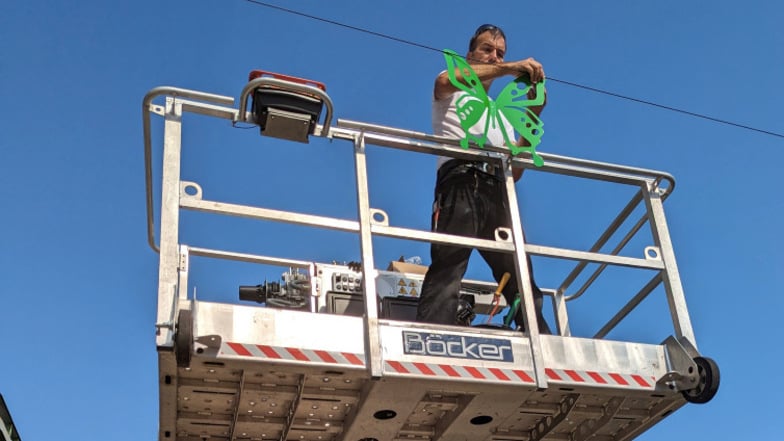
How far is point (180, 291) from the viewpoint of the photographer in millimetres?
5484

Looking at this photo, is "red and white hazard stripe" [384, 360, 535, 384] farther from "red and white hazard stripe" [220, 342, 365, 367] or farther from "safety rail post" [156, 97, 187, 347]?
"safety rail post" [156, 97, 187, 347]

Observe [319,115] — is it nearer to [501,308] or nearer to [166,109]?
[166,109]

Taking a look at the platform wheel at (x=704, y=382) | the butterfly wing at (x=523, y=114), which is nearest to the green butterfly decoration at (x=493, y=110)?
the butterfly wing at (x=523, y=114)

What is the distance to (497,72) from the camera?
22.9 feet

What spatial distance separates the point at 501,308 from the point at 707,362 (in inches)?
88.3

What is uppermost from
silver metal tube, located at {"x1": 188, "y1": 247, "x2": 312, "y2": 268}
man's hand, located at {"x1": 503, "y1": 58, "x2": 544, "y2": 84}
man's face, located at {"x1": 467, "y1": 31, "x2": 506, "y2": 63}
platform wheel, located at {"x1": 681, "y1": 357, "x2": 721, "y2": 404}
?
man's face, located at {"x1": 467, "y1": 31, "x2": 506, "y2": 63}

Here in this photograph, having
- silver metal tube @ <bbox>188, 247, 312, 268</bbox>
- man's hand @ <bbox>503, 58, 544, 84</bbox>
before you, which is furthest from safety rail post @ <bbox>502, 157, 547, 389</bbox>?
silver metal tube @ <bbox>188, 247, 312, 268</bbox>

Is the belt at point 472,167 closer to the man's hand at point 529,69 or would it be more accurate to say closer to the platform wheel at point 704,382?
the man's hand at point 529,69

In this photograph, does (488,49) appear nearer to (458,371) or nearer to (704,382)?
(458,371)

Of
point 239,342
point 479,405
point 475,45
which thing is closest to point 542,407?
point 479,405

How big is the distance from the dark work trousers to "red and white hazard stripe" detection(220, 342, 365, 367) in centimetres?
92

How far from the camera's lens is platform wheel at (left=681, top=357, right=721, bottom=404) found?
5.90 m

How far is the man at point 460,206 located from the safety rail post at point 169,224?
1.76m

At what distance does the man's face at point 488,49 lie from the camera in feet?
24.5
